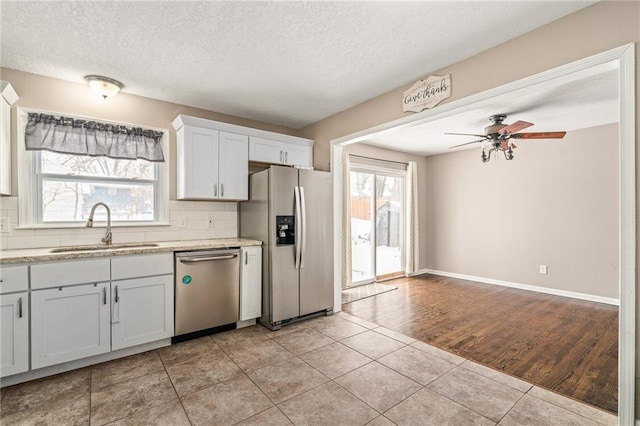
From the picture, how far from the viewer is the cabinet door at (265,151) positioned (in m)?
3.67

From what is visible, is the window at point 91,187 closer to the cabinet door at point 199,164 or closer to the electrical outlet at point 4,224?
the electrical outlet at point 4,224

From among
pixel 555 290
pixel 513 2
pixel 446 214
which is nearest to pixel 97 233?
pixel 513 2

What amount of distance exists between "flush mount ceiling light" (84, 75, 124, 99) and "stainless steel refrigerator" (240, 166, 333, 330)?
1.60m

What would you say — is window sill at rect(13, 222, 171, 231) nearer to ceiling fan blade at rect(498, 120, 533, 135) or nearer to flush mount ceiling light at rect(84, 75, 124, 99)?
flush mount ceiling light at rect(84, 75, 124, 99)

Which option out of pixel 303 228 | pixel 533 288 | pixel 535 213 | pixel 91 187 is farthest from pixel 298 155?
pixel 533 288

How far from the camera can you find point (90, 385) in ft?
7.31

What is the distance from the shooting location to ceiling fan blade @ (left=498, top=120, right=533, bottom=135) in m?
3.23

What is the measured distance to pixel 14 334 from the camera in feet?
7.14

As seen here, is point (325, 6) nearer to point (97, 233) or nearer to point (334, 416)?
point (334, 416)

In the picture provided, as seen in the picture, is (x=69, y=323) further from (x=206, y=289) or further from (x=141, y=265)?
(x=206, y=289)

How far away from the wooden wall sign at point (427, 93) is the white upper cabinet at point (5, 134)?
3445 millimetres

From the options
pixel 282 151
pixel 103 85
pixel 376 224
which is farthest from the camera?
pixel 376 224

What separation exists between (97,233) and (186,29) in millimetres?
2179

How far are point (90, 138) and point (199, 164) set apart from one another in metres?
1.03
